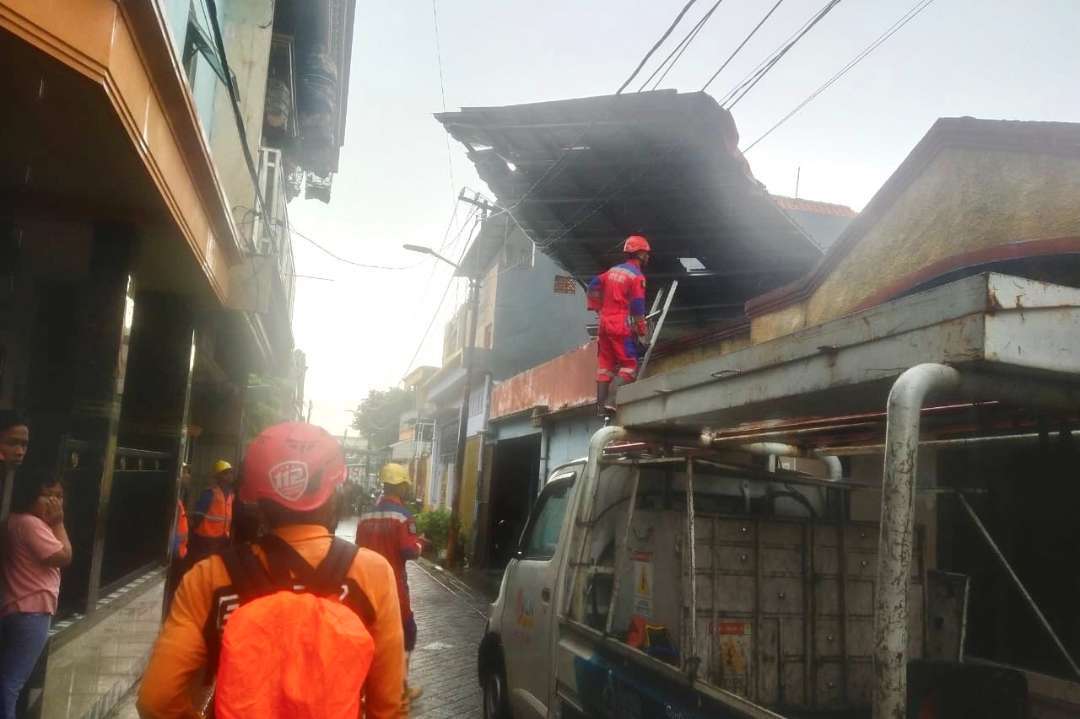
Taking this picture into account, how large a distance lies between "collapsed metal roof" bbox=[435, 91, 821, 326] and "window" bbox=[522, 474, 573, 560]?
483 centimetres

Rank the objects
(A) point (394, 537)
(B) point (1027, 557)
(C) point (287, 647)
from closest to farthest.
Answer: (C) point (287, 647) → (B) point (1027, 557) → (A) point (394, 537)

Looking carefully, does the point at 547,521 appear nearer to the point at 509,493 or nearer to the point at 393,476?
the point at 393,476

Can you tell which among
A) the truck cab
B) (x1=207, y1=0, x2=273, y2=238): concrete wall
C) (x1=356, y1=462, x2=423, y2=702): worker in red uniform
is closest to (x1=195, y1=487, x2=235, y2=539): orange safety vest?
(x1=207, y1=0, x2=273, y2=238): concrete wall

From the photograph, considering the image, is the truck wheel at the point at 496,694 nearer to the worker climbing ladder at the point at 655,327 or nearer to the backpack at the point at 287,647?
the backpack at the point at 287,647

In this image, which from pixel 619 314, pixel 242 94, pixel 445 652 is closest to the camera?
pixel 619 314

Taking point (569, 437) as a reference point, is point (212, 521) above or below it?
below

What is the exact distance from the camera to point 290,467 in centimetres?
203

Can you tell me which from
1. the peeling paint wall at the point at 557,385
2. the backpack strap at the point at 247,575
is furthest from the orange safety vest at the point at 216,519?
the backpack strap at the point at 247,575

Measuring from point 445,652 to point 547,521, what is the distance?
4.35m

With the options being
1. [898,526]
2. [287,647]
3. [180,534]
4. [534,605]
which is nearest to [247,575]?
[287,647]

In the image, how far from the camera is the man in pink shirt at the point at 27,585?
4438mm

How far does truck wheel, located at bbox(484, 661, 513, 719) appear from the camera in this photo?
5.25 meters

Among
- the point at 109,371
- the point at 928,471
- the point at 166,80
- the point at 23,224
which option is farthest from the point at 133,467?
the point at 928,471

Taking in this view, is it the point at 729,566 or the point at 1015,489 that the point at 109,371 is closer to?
the point at 729,566
